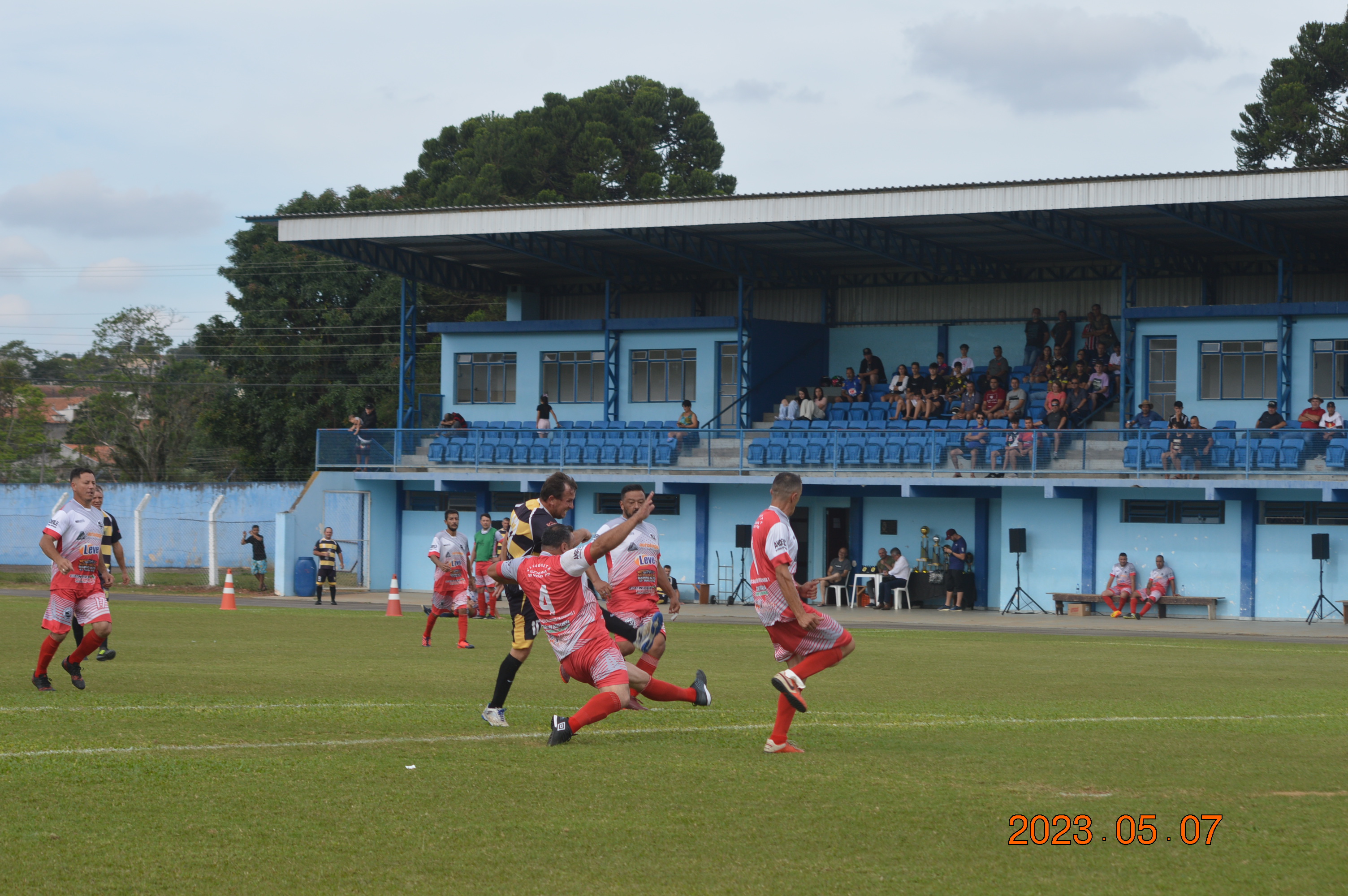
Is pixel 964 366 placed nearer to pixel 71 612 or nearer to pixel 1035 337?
pixel 1035 337

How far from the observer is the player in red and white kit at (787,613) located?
359 inches

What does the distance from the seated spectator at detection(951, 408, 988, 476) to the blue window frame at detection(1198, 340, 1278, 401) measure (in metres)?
6.67

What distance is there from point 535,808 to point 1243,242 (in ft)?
103

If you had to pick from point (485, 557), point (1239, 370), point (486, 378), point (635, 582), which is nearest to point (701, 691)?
point (635, 582)

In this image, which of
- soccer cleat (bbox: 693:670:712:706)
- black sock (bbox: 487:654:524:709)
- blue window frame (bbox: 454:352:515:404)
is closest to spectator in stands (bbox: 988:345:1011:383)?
blue window frame (bbox: 454:352:515:404)

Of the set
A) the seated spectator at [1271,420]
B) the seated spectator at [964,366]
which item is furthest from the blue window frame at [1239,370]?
the seated spectator at [964,366]

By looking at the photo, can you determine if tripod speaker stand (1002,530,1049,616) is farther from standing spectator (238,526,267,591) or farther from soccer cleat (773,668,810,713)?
soccer cleat (773,668,810,713)

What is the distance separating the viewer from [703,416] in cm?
4303

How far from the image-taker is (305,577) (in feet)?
124

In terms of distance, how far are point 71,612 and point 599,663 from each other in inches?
241

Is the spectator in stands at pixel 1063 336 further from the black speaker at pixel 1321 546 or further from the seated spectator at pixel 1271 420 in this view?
the black speaker at pixel 1321 546

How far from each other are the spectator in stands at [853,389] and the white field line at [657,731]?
28.0 m

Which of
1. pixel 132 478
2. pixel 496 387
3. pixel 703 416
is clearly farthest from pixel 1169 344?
pixel 132 478

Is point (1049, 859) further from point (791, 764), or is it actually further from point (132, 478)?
point (132, 478)
